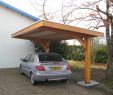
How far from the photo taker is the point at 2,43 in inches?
647

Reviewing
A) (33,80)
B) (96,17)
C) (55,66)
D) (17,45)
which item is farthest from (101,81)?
(17,45)

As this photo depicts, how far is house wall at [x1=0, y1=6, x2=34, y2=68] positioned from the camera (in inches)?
647

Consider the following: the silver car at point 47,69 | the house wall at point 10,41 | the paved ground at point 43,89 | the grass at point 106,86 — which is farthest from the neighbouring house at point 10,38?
the grass at point 106,86

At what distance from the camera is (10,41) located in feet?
55.0

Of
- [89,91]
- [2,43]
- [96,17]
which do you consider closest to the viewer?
[89,91]

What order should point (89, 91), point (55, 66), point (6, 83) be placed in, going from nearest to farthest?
1. point (89, 91)
2. point (55, 66)
3. point (6, 83)

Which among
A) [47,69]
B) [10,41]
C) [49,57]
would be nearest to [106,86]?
[47,69]

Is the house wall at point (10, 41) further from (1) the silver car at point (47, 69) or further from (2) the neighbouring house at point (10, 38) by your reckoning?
(1) the silver car at point (47, 69)

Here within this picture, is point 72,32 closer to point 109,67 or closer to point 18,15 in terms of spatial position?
point 109,67

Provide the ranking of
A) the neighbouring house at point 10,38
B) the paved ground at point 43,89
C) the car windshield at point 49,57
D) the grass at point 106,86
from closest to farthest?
the paved ground at point 43,89
the grass at point 106,86
the car windshield at point 49,57
the neighbouring house at point 10,38

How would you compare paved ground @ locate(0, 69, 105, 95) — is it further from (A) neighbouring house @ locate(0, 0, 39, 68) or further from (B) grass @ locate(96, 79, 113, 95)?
(A) neighbouring house @ locate(0, 0, 39, 68)

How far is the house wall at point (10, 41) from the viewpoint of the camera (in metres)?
16.4

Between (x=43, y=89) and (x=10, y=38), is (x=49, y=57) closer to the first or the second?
(x=43, y=89)

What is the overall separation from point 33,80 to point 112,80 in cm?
420
